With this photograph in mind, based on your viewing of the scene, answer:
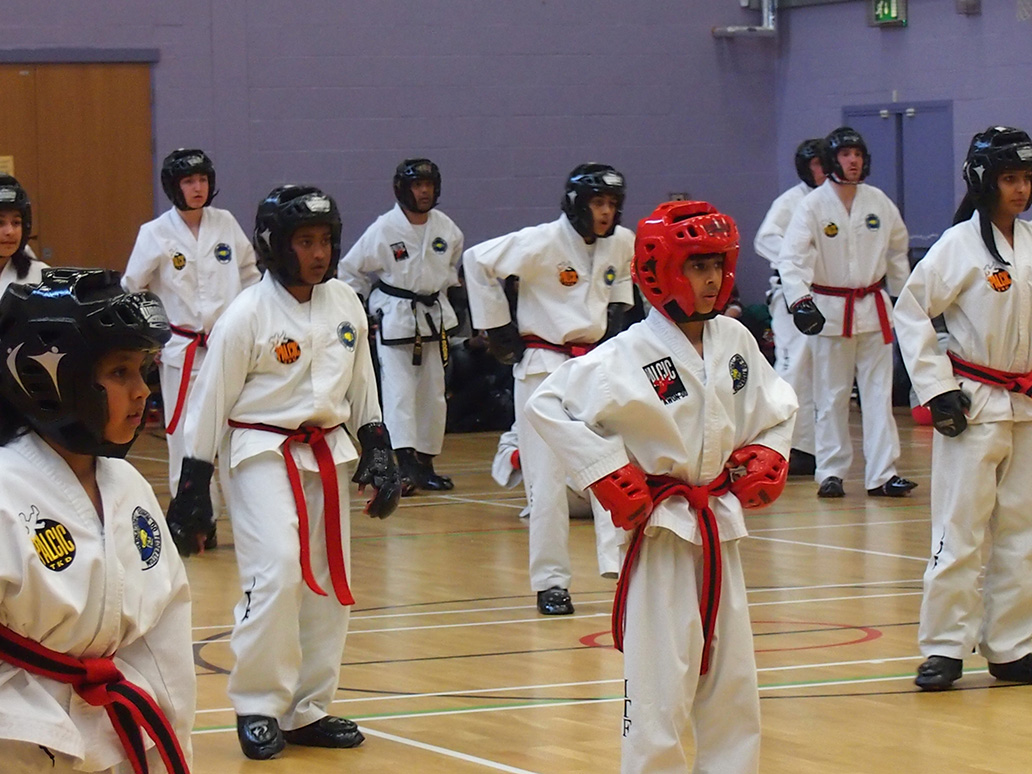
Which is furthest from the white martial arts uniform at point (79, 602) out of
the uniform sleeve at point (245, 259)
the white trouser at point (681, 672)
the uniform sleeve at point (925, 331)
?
the uniform sleeve at point (245, 259)

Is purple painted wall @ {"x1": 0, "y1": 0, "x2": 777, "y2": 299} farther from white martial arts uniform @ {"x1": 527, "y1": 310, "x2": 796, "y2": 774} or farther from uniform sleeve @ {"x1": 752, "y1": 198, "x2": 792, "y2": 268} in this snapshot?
white martial arts uniform @ {"x1": 527, "y1": 310, "x2": 796, "y2": 774}

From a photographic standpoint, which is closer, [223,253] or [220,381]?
[220,381]

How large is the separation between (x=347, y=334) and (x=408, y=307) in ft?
20.0

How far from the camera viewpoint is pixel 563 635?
686 cm

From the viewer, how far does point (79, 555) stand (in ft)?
9.33

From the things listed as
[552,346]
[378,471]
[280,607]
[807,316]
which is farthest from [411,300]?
[280,607]

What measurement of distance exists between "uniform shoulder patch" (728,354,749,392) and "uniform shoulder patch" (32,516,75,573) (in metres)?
1.91

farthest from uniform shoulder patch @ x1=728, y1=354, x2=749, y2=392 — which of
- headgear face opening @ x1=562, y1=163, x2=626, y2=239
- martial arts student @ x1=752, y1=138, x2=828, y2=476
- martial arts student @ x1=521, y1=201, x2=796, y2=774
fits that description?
martial arts student @ x1=752, y1=138, x2=828, y2=476

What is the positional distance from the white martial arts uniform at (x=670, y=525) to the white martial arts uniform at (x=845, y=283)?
6601mm

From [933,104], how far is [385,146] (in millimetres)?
4691

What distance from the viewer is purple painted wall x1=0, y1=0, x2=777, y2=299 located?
14.5 m

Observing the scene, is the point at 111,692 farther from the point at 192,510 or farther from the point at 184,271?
the point at 184,271

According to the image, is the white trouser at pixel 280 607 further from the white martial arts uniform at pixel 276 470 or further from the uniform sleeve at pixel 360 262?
the uniform sleeve at pixel 360 262

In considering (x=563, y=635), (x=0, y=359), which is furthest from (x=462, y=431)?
(x=0, y=359)
